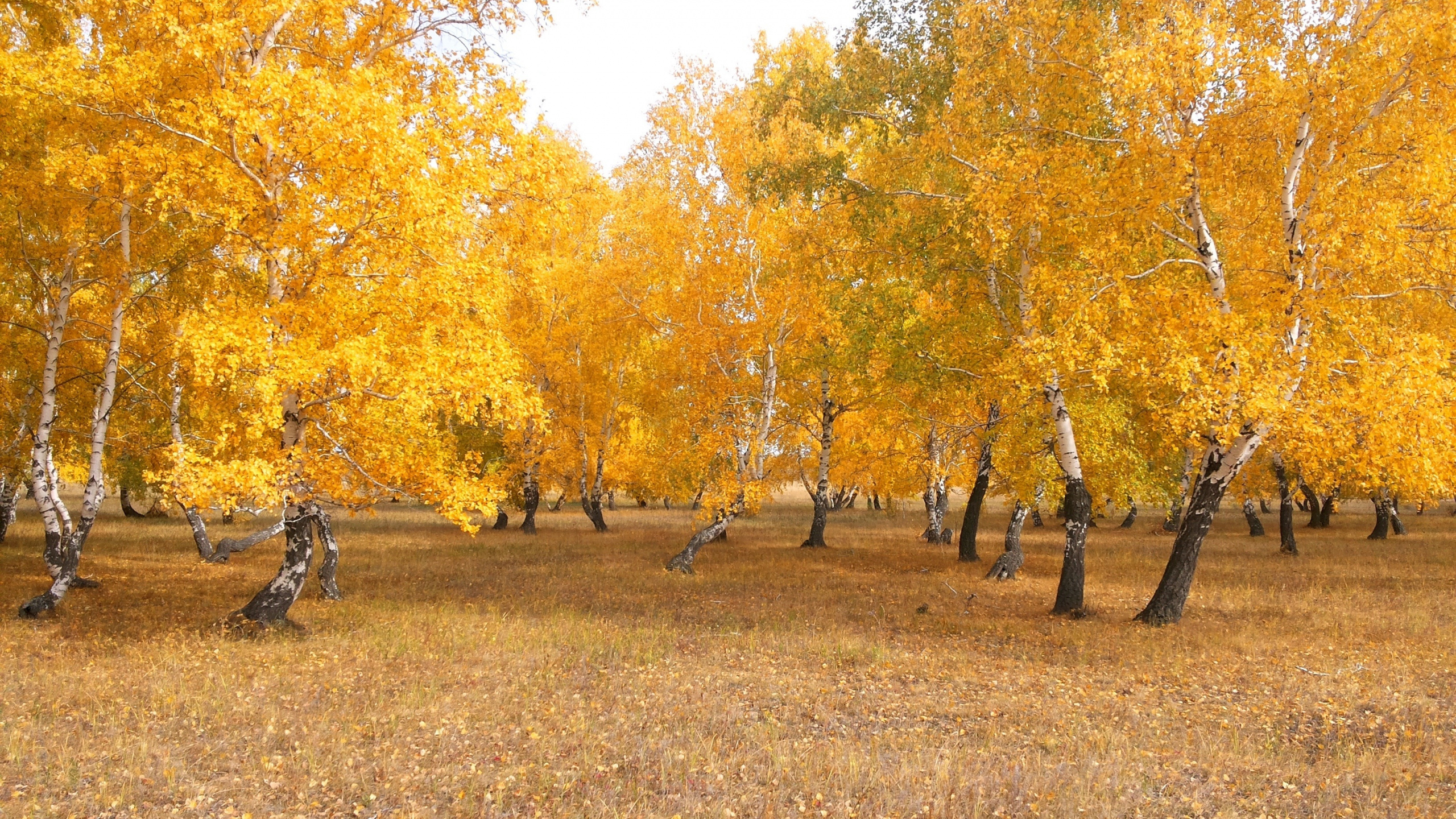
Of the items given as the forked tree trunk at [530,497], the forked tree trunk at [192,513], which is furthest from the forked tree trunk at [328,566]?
the forked tree trunk at [530,497]

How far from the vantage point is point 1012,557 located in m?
21.2

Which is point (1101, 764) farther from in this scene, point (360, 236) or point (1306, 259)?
point (360, 236)

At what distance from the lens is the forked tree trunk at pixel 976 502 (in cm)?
2388

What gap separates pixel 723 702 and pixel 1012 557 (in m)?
14.2

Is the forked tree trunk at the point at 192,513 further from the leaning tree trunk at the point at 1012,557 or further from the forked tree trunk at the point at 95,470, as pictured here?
the leaning tree trunk at the point at 1012,557

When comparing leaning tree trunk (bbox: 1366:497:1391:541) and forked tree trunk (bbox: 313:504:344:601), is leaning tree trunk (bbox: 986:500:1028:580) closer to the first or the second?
forked tree trunk (bbox: 313:504:344:601)

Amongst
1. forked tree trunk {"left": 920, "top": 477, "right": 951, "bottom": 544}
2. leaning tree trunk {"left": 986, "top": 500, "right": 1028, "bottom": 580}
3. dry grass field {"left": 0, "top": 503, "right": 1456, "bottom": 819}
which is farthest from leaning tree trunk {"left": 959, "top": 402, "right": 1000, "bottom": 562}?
dry grass field {"left": 0, "top": 503, "right": 1456, "bottom": 819}

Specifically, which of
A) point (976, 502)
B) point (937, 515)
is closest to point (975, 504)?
point (976, 502)

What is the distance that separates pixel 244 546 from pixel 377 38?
1547cm

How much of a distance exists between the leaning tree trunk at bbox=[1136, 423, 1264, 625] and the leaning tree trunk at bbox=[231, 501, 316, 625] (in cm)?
1513

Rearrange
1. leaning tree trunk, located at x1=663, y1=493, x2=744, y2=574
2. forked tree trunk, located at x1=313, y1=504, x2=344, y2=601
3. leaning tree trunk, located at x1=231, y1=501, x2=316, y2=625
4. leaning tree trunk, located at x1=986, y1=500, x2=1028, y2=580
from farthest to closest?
leaning tree trunk, located at x1=663, y1=493, x2=744, y2=574 → leaning tree trunk, located at x1=986, y1=500, x2=1028, y2=580 → forked tree trunk, located at x1=313, y1=504, x2=344, y2=601 → leaning tree trunk, located at x1=231, y1=501, x2=316, y2=625

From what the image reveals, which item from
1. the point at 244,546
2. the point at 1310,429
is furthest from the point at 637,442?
the point at 1310,429

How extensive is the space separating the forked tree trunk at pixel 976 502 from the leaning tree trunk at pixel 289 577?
1800 cm

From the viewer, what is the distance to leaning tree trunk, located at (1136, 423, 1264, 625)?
13.6m
